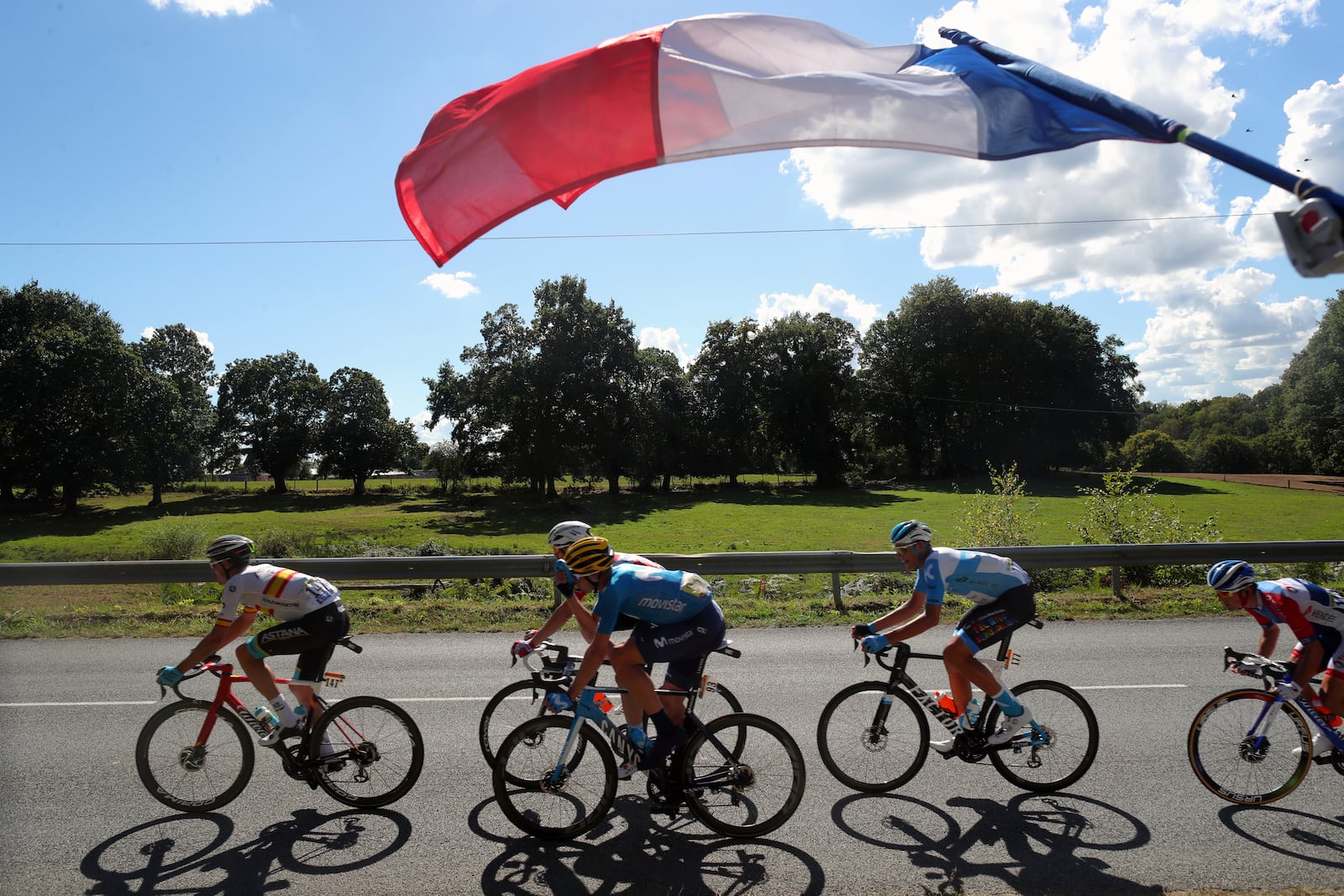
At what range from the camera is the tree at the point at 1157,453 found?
250ft

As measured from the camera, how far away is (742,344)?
239 feet

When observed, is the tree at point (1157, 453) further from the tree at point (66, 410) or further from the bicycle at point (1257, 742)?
the tree at point (66, 410)

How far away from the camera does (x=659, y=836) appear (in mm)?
5020

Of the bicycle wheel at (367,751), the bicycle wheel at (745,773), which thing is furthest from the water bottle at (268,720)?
the bicycle wheel at (745,773)

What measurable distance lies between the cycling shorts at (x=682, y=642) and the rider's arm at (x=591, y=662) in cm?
27

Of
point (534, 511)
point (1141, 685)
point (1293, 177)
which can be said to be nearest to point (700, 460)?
point (534, 511)

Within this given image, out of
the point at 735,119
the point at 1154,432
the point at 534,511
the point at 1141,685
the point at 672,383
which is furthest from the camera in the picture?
the point at 1154,432

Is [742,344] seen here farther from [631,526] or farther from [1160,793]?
[1160,793]

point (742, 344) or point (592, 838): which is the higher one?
point (742, 344)

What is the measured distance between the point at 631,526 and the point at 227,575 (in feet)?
134

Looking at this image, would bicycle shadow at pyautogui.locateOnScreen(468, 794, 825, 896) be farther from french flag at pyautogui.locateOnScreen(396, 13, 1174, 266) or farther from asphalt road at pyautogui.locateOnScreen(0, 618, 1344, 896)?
french flag at pyautogui.locateOnScreen(396, 13, 1174, 266)

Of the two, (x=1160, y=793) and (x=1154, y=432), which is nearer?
(x=1160, y=793)

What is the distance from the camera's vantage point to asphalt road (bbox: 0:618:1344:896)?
4.41 m

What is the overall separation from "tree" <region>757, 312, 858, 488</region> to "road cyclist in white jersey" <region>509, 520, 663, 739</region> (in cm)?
6466
